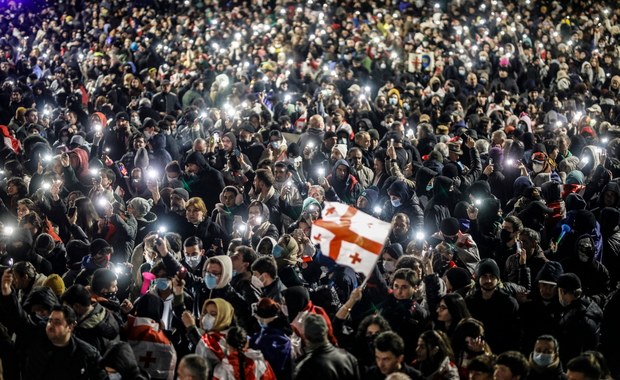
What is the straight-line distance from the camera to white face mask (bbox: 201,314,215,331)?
6155 millimetres

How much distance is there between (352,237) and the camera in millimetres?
6621

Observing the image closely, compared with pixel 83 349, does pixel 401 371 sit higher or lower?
higher

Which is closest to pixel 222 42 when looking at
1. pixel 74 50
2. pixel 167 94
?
pixel 74 50

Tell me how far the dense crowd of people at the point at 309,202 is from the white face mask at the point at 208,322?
2cm

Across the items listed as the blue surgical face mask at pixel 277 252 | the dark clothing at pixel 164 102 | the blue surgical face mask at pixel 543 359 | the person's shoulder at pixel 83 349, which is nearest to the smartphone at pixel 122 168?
the blue surgical face mask at pixel 277 252

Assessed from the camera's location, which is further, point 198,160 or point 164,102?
point 164,102

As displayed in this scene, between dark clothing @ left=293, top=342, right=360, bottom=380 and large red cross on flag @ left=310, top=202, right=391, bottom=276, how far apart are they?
909mm

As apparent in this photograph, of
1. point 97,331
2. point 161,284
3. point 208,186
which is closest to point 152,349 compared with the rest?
point 97,331

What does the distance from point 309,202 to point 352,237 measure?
2.84 m

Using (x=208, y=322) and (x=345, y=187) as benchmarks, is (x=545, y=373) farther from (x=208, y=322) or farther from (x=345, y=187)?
(x=345, y=187)

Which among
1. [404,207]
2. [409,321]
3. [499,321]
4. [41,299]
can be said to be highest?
[41,299]

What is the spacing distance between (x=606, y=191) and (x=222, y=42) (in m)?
13.2

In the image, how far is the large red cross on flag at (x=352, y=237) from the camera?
6473mm

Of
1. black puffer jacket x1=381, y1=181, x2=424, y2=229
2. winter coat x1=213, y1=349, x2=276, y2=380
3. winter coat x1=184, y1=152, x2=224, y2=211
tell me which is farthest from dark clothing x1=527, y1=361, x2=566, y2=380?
winter coat x1=184, y1=152, x2=224, y2=211
